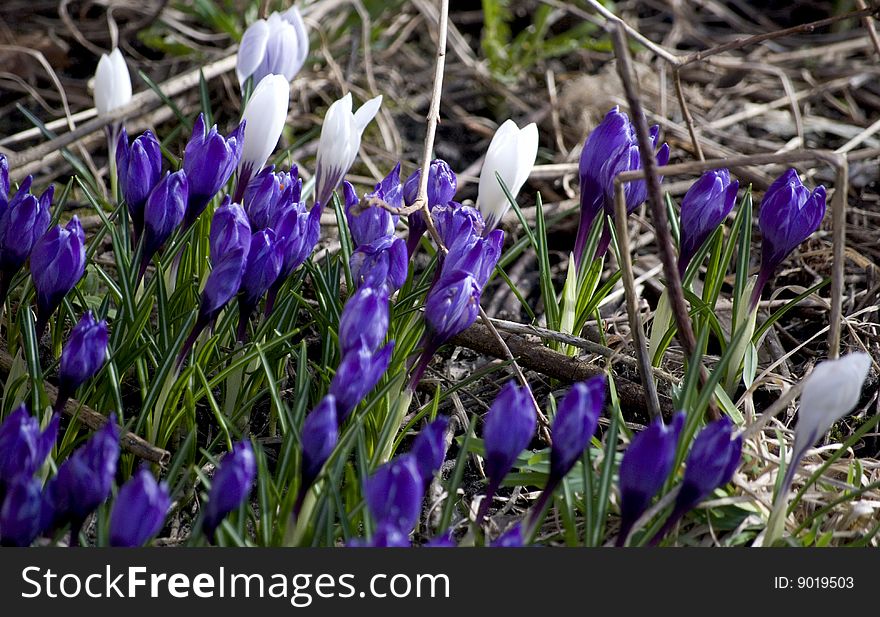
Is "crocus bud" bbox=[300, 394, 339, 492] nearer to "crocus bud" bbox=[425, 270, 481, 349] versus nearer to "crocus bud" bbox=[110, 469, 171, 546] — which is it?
"crocus bud" bbox=[110, 469, 171, 546]

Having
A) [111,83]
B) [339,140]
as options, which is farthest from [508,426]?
[111,83]

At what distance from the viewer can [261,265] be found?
1838mm

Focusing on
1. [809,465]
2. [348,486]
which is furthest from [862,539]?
[348,486]

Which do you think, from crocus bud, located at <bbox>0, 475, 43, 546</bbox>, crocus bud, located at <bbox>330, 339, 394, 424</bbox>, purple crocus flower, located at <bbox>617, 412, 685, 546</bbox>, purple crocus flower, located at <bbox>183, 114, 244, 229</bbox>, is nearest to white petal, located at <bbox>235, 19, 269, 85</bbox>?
purple crocus flower, located at <bbox>183, 114, 244, 229</bbox>

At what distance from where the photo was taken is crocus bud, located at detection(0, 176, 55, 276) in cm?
184

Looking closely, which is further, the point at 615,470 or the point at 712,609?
the point at 615,470

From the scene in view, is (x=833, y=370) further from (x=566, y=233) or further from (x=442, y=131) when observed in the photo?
(x=442, y=131)

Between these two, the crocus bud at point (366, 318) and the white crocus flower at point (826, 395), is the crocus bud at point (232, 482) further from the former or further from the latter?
the white crocus flower at point (826, 395)

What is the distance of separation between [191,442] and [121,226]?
2.53 feet

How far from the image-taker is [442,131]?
3652 millimetres

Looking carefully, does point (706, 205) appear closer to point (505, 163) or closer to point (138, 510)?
point (505, 163)

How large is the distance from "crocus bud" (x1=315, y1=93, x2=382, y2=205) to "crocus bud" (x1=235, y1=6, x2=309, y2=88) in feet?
1.26

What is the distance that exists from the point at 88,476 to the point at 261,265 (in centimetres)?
60

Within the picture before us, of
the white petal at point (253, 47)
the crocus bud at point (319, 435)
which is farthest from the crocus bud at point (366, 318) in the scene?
the white petal at point (253, 47)
